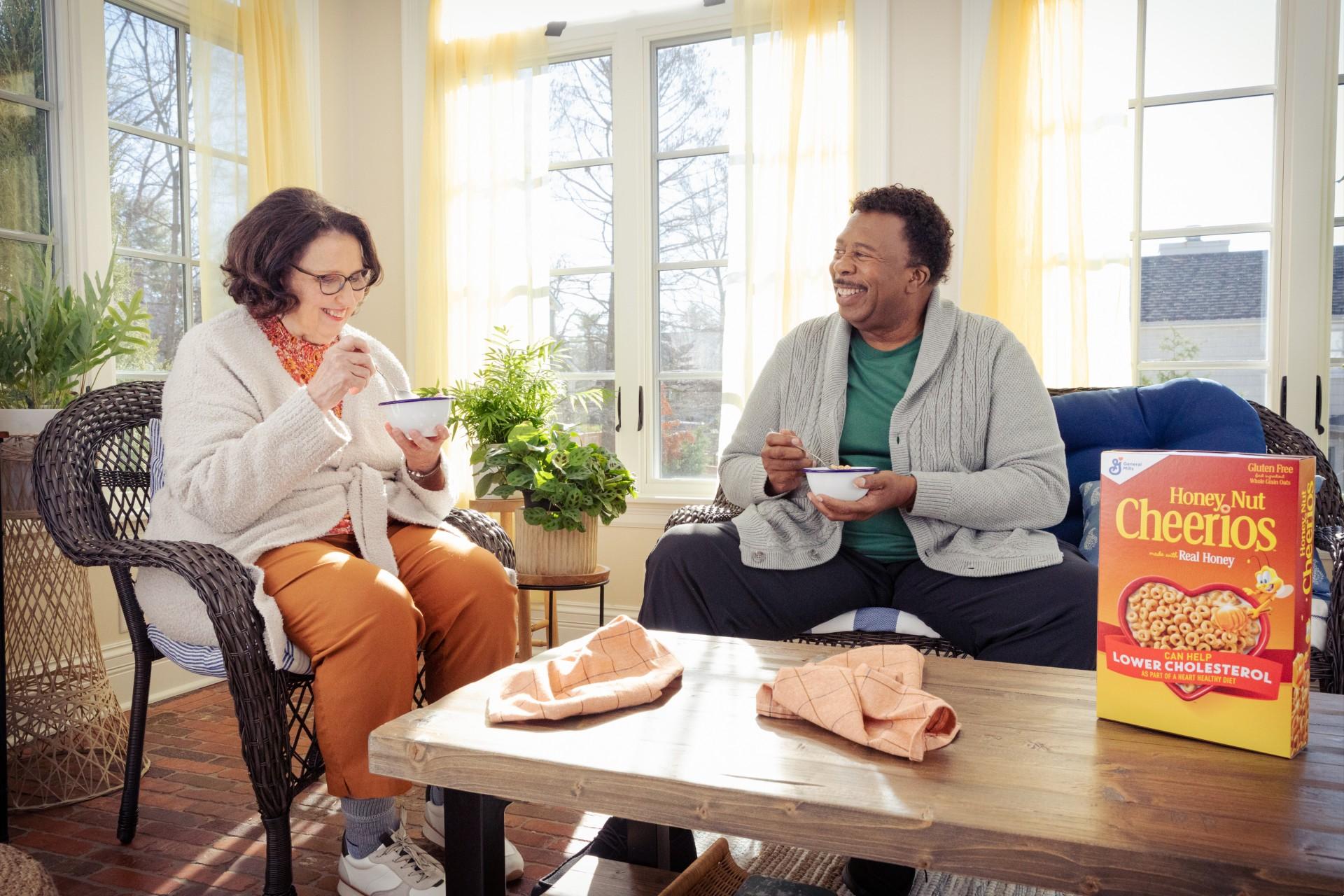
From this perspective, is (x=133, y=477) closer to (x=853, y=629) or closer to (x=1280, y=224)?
(x=853, y=629)

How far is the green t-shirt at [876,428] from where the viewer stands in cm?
205

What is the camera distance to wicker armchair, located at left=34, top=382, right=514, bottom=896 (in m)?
1.53

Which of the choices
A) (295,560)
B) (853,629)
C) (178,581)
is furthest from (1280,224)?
(178,581)

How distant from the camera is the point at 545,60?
12.3 ft

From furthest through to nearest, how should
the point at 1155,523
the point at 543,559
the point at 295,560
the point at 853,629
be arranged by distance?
the point at 543,559
the point at 853,629
the point at 295,560
the point at 1155,523

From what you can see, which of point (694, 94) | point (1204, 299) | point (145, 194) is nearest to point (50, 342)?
point (145, 194)

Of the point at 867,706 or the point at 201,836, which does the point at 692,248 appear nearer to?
the point at 201,836

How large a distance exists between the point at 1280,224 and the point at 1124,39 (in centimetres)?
77

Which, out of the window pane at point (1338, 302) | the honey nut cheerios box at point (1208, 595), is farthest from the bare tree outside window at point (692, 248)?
the honey nut cheerios box at point (1208, 595)

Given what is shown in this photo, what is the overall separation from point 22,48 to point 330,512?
2.09 meters

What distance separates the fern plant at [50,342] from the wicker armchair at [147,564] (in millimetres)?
240

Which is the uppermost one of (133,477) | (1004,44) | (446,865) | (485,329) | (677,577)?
(1004,44)

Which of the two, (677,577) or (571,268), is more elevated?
(571,268)

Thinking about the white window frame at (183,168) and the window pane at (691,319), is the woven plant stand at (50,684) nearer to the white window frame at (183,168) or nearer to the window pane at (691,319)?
the white window frame at (183,168)
